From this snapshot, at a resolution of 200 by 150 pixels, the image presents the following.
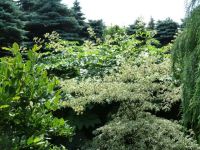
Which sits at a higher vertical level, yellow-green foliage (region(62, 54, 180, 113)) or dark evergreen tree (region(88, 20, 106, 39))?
dark evergreen tree (region(88, 20, 106, 39))

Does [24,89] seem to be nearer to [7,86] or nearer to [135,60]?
[7,86]

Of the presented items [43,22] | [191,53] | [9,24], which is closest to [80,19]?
[43,22]

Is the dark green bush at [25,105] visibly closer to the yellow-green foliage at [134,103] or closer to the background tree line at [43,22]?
the yellow-green foliage at [134,103]

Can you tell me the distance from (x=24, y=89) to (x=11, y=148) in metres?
0.59

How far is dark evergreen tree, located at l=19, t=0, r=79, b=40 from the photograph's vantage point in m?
15.9

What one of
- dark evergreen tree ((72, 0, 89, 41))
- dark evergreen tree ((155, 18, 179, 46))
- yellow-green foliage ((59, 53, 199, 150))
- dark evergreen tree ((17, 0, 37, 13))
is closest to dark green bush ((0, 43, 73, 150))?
yellow-green foliage ((59, 53, 199, 150))

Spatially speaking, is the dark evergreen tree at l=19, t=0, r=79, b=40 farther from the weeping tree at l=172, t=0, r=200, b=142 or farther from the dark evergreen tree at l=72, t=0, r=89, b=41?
the weeping tree at l=172, t=0, r=200, b=142

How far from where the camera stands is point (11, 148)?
9.38ft

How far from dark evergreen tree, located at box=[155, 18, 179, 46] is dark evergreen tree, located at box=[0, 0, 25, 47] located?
932 centimetres

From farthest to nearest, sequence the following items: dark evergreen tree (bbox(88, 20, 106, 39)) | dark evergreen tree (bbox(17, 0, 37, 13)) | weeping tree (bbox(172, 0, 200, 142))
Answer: dark evergreen tree (bbox(88, 20, 106, 39)), dark evergreen tree (bbox(17, 0, 37, 13)), weeping tree (bbox(172, 0, 200, 142))

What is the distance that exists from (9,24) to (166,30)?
10.2 meters

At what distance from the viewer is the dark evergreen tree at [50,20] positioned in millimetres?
15947

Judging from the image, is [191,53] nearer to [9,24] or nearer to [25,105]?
[25,105]

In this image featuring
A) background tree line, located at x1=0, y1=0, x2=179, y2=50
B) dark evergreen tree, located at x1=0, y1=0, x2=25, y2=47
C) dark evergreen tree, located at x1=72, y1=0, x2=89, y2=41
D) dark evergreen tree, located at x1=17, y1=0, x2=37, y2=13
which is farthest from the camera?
dark evergreen tree, located at x1=72, y1=0, x2=89, y2=41
